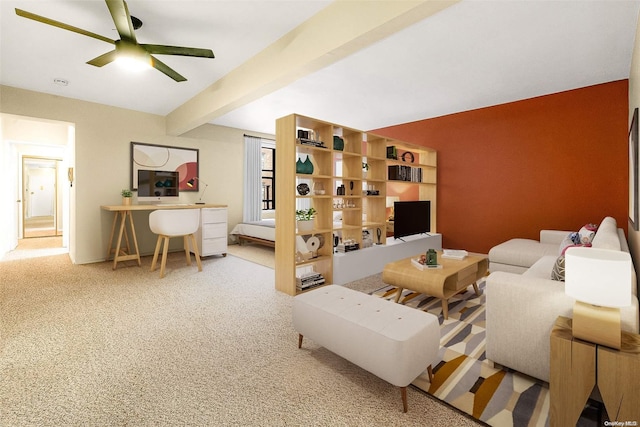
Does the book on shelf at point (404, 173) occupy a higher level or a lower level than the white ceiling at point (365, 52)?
lower

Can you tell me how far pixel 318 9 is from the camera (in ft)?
8.01

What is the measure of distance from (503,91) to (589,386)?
4162 mm

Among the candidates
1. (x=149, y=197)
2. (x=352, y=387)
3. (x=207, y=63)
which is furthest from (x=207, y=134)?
(x=352, y=387)

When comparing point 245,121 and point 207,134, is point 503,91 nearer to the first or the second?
point 245,121

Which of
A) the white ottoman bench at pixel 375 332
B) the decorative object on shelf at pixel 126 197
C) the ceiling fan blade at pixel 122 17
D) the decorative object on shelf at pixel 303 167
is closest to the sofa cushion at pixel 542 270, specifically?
the white ottoman bench at pixel 375 332

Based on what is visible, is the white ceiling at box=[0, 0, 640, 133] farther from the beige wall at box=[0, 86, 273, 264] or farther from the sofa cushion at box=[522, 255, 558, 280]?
the sofa cushion at box=[522, 255, 558, 280]

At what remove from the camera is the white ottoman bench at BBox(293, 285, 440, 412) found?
1.49 metres

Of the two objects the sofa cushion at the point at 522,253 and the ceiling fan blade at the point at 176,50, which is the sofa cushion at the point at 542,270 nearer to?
the sofa cushion at the point at 522,253

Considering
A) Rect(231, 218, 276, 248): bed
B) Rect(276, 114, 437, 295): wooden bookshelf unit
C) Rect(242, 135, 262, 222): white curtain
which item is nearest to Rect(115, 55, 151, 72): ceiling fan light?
Rect(276, 114, 437, 295): wooden bookshelf unit

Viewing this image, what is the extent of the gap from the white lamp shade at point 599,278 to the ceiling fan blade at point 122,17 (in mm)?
3061

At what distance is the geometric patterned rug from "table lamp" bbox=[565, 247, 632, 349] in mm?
496

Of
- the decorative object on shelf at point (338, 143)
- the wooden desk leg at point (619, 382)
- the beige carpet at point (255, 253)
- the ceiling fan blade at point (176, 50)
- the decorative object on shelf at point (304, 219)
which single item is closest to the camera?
the wooden desk leg at point (619, 382)

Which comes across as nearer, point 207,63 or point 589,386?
point 589,386

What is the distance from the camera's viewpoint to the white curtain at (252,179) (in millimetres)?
6625
